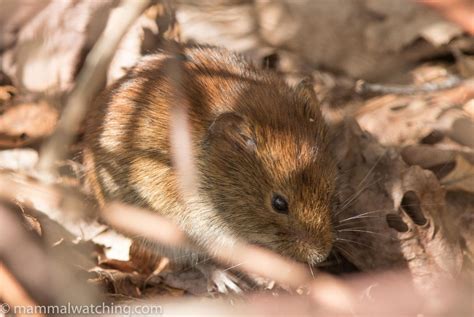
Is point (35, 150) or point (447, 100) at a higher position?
point (447, 100)

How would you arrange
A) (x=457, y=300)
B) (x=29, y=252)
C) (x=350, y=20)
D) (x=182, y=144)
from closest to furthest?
(x=29, y=252) → (x=457, y=300) → (x=182, y=144) → (x=350, y=20)

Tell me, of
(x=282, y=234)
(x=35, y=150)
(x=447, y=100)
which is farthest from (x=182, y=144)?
(x=447, y=100)

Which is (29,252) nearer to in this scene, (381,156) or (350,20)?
(381,156)

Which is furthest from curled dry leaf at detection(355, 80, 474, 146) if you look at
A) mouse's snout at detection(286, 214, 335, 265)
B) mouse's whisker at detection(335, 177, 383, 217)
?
mouse's snout at detection(286, 214, 335, 265)

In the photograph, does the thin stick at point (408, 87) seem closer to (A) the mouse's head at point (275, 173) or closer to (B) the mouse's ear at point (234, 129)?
(A) the mouse's head at point (275, 173)

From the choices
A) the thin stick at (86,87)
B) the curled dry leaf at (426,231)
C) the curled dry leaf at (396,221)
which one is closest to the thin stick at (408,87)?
the curled dry leaf at (396,221)

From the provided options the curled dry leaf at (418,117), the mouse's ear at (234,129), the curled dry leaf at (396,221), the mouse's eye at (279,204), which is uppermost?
the mouse's ear at (234,129)

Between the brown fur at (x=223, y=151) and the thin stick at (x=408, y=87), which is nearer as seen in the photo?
the brown fur at (x=223, y=151)
